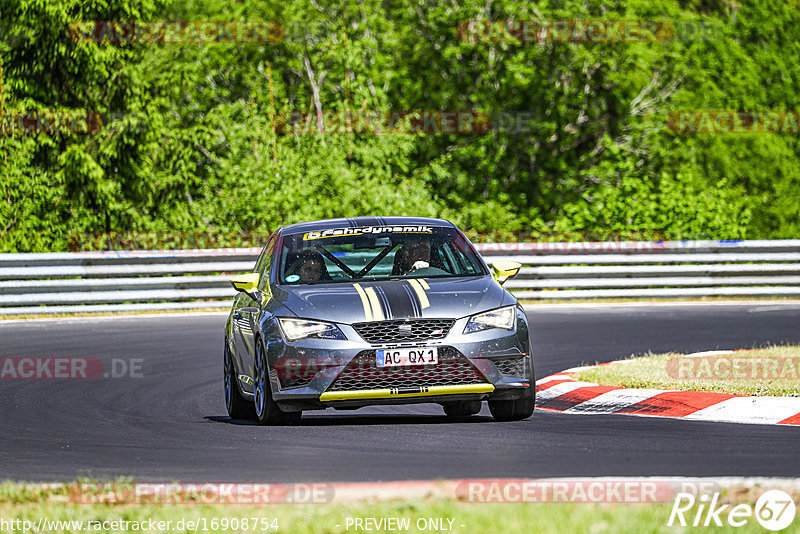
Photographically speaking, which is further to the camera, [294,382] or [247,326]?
[247,326]

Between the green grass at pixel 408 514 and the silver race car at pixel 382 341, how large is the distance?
292 centimetres

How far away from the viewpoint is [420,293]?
9383mm

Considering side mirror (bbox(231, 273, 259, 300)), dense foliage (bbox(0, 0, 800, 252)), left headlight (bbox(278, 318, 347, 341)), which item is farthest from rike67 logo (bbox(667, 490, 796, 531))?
dense foliage (bbox(0, 0, 800, 252))

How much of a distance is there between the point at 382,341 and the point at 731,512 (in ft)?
12.0

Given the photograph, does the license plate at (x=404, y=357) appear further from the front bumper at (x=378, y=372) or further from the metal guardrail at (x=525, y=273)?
the metal guardrail at (x=525, y=273)

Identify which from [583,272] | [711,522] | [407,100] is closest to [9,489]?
[711,522]

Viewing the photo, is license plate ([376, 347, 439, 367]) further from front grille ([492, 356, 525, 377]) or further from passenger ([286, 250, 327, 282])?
passenger ([286, 250, 327, 282])

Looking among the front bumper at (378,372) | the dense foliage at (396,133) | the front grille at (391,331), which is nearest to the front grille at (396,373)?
the front bumper at (378,372)

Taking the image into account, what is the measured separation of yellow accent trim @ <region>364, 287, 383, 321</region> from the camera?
908 centimetres

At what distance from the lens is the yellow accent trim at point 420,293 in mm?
9203

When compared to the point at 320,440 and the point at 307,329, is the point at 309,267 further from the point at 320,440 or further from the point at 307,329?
the point at 320,440

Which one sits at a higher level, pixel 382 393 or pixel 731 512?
pixel 731 512

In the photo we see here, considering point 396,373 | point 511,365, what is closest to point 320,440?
point 396,373

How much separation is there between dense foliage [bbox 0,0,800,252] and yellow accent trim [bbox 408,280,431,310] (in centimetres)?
1668
